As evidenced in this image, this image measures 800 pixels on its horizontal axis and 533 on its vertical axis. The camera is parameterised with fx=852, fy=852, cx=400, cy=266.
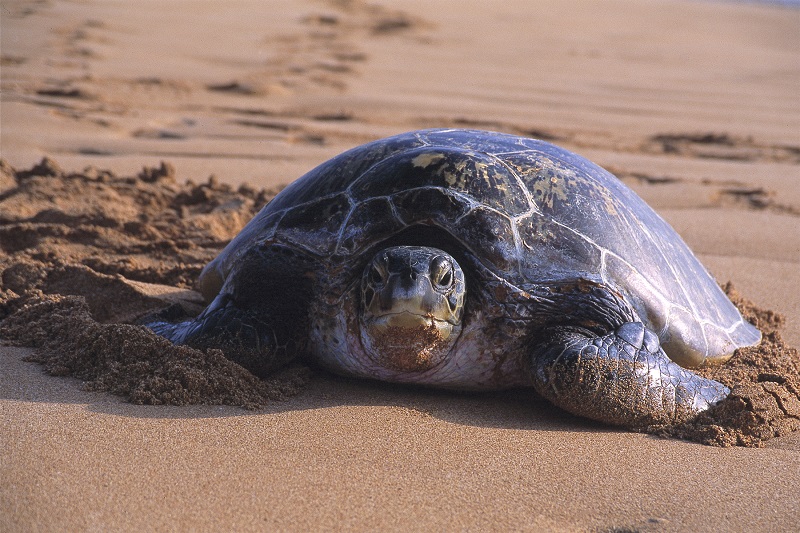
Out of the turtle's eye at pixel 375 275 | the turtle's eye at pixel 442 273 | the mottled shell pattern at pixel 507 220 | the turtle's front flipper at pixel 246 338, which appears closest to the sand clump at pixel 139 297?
the turtle's front flipper at pixel 246 338

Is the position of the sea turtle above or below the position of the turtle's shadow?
above

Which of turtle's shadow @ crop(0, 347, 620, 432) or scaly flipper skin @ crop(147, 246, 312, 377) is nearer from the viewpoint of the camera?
turtle's shadow @ crop(0, 347, 620, 432)

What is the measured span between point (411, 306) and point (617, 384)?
0.69 m

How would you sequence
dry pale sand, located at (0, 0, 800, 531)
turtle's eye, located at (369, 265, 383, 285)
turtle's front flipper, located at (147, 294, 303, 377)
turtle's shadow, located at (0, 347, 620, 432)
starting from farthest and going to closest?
turtle's front flipper, located at (147, 294, 303, 377) → turtle's eye, located at (369, 265, 383, 285) → turtle's shadow, located at (0, 347, 620, 432) → dry pale sand, located at (0, 0, 800, 531)

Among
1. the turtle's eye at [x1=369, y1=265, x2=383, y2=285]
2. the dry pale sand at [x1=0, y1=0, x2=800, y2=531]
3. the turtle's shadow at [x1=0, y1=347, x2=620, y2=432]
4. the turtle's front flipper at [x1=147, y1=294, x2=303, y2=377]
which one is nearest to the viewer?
the dry pale sand at [x1=0, y1=0, x2=800, y2=531]

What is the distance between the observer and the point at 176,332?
10.1ft

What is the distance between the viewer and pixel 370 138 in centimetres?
754

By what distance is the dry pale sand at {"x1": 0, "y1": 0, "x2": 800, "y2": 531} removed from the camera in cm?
216

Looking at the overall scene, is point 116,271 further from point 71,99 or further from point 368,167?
point 71,99

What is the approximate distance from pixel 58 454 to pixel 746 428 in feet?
6.75

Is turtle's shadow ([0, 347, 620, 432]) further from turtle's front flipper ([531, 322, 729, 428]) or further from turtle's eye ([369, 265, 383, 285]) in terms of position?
turtle's eye ([369, 265, 383, 285])

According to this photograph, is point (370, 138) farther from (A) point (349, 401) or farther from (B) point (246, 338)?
(A) point (349, 401)

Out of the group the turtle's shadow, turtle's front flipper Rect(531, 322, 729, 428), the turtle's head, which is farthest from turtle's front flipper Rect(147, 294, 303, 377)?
turtle's front flipper Rect(531, 322, 729, 428)

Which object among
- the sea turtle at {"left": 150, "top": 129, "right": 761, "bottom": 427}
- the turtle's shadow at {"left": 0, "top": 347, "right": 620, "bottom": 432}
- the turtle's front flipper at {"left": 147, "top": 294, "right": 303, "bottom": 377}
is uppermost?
the sea turtle at {"left": 150, "top": 129, "right": 761, "bottom": 427}
